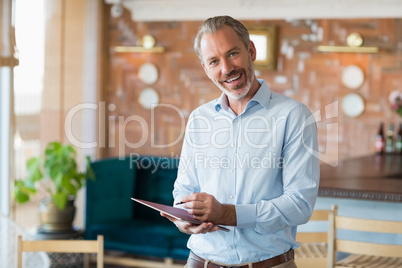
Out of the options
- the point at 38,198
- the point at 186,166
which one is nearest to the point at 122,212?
the point at 38,198

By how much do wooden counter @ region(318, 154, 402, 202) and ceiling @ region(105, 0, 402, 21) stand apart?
143cm

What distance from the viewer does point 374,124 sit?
5.98 metres

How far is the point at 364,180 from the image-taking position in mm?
3832

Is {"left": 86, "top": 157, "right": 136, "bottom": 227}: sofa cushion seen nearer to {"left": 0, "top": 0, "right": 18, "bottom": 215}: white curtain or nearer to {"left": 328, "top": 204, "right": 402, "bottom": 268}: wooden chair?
{"left": 0, "top": 0, "right": 18, "bottom": 215}: white curtain

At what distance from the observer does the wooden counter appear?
338cm

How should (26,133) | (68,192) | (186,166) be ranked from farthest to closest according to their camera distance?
1. (26,133)
2. (68,192)
3. (186,166)

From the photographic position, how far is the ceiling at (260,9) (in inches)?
220

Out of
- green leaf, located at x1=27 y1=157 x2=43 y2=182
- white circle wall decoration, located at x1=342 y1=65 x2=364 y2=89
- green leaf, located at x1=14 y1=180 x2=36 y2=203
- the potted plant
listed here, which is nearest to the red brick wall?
white circle wall decoration, located at x1=342 y1=65 x2=364 y2=89

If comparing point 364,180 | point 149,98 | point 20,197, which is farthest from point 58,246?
point 149,98

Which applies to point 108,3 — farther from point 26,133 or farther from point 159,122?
point 26,133

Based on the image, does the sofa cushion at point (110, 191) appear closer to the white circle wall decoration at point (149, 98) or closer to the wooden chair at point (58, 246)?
the white circle wall decoration at point (149, 98)

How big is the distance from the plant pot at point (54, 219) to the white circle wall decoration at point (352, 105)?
282 centimetres

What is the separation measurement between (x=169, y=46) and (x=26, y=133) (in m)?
1.86

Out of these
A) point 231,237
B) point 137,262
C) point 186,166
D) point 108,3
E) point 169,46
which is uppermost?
point 108,3
